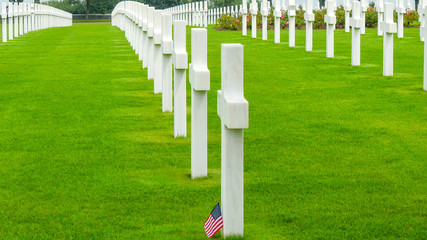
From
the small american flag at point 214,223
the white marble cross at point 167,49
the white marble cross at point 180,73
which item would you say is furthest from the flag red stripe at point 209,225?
the white marble cross at point 167,49

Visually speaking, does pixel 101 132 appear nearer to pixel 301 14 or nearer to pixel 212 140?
pixel 212 140

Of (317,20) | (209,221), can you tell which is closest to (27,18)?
(317,20)

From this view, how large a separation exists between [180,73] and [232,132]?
3324mm

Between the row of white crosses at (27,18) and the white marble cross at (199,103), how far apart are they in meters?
24.4

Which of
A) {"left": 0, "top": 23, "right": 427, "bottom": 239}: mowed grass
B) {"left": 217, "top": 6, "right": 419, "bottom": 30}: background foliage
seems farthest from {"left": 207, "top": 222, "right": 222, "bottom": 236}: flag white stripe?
{"left": 217, "top": 6, "right": 419, "bottom": 30}: background foliage

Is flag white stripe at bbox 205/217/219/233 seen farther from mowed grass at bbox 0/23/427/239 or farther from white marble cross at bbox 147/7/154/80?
white marble cross at bbox 147/7/154/80

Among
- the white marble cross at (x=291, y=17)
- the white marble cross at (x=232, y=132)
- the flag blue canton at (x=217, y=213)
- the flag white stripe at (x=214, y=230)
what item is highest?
the white marble cross at (x=291, y=17)

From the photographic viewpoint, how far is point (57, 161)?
24.4 ft

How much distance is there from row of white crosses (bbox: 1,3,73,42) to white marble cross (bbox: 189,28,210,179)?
2444cm

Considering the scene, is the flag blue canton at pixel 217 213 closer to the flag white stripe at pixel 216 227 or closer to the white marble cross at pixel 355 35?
the flag white stripe at pixel 216 227

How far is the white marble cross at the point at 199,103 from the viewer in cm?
632

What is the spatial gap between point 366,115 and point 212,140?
2362 millimetres

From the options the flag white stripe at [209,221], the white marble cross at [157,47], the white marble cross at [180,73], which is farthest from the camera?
the white marble cross at [157,47]

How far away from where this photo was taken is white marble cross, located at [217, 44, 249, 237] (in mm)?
4715
